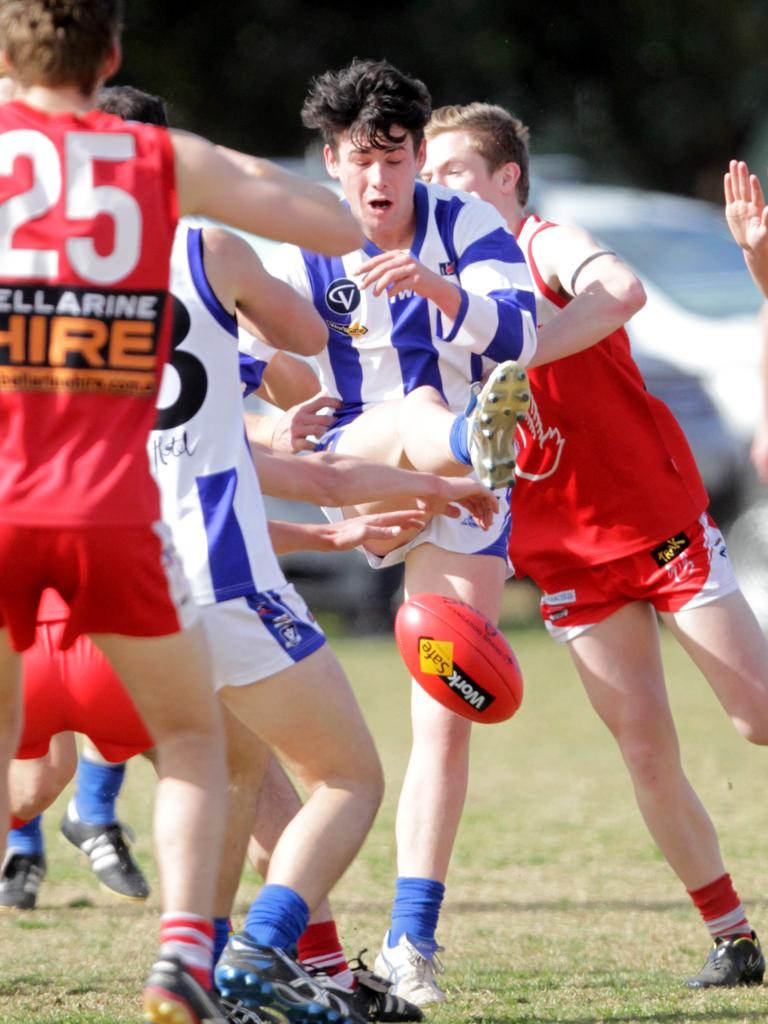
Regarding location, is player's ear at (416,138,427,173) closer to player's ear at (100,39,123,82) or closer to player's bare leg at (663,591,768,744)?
player's bare leg at (663,591,768,744)

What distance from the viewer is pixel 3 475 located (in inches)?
129

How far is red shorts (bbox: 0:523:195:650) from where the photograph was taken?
3.27 m

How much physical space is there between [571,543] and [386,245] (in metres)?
1.01

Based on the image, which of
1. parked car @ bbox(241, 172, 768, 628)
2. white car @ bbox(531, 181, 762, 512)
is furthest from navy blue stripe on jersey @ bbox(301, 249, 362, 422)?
white car @ bbox(531, 181, 762, 512)

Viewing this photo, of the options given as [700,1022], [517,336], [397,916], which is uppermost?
[517,336]

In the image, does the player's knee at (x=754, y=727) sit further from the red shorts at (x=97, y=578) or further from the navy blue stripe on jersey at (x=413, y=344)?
the red shorts at (x=97, y=578)

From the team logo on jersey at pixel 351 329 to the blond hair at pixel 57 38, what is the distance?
1696 millimetres

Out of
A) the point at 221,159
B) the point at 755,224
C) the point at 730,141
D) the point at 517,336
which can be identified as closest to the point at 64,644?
the point at 221,159

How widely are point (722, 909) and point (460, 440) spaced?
1549 millimetres

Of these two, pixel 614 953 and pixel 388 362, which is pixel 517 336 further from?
pixel 614 953

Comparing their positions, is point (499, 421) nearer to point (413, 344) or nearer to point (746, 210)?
point (413, 344)

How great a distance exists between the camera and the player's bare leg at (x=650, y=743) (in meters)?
4.88

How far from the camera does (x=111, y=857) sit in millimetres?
5996

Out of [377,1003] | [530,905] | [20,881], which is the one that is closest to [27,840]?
[20,881]
